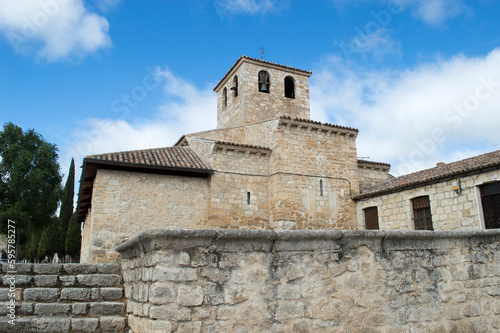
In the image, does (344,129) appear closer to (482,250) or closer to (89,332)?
(482,250)

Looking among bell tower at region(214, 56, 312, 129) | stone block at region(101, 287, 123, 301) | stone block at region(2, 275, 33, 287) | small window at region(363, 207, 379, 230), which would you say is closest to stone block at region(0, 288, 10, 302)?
stone block at region(2, 275, 33, 287)

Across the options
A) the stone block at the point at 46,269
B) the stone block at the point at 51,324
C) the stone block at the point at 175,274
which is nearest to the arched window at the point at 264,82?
the stone block at the point at 46,269

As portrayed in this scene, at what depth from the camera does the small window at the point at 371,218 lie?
14.7 metres

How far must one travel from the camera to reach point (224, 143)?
13.9 m

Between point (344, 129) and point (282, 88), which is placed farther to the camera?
point (282, 88)

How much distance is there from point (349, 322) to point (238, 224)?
32.5 feet

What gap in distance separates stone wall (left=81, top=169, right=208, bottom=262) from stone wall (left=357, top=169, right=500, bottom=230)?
6780 millimetres

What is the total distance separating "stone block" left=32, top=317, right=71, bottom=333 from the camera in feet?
14.0

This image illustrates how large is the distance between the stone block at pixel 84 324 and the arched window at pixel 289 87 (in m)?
16.6

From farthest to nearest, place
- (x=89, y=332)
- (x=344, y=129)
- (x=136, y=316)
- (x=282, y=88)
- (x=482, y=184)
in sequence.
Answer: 1. (x=282, y=88)
2. (x=344, y=129)
3. (x=482, y=184)
4. (x=89, y=332)
5. (x=136, y=316)

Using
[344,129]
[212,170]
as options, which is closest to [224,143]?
[212,170]

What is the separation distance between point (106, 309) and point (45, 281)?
1006 millimetres

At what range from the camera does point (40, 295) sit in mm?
4707

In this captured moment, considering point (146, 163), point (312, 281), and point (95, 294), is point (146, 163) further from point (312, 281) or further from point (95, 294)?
point (312, 281)
